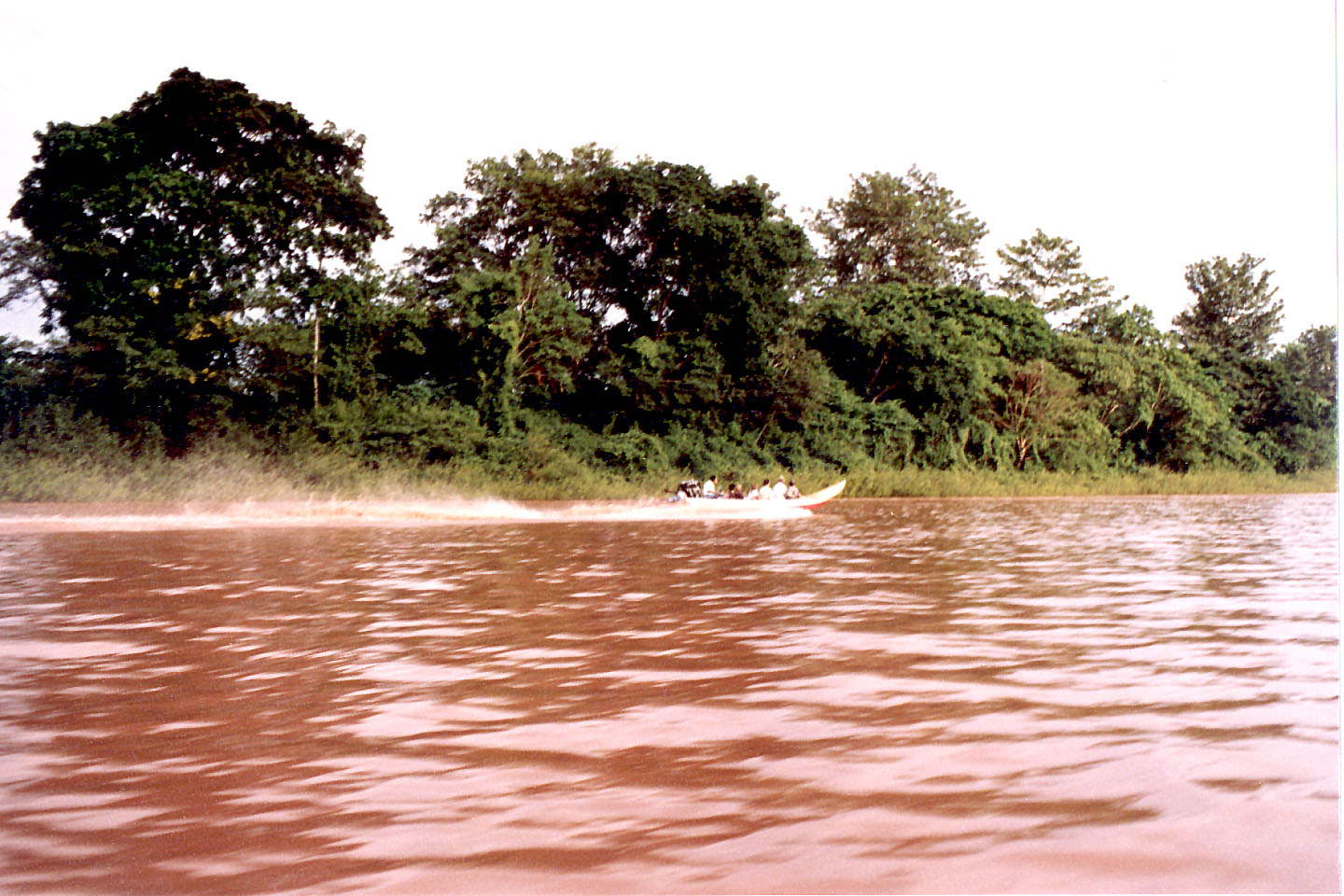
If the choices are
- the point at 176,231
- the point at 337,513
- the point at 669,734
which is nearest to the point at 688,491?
the point at 337,513

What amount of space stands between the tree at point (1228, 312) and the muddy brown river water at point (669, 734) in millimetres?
17577

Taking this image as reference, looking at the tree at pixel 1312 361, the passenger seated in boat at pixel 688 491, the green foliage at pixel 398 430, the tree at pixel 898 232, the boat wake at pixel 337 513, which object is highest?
the tree at pixel 898 232

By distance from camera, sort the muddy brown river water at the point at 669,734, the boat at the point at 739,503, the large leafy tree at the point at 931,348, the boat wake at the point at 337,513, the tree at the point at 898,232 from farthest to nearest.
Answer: the tree at the point at 898,232, the large leafy tree at the point at 931,348, the boat at the point at 739,503, the boat wake at the point at 337,513, the muddy brown river water at the point at 669,734

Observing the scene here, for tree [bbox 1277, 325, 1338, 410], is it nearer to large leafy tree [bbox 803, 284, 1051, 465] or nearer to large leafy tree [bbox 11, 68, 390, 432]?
large leafy tree [bbox 803, 284, 1051, 465]

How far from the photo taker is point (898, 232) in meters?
30.3

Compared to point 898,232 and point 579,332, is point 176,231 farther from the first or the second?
point 898,232

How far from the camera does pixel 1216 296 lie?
26344 millimetres

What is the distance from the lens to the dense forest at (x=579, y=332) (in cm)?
1739

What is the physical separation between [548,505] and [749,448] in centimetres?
598

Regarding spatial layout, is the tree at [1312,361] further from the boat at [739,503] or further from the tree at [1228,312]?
the boat at [739,503]

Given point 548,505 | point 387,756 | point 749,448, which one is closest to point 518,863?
point 387,756

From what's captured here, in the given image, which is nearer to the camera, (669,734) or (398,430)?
(669,734)

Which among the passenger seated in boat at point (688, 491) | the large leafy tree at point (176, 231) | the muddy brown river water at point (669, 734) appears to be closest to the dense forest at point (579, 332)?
the large leafy tree at point (176, 231)

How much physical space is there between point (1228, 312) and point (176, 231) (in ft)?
71.2
